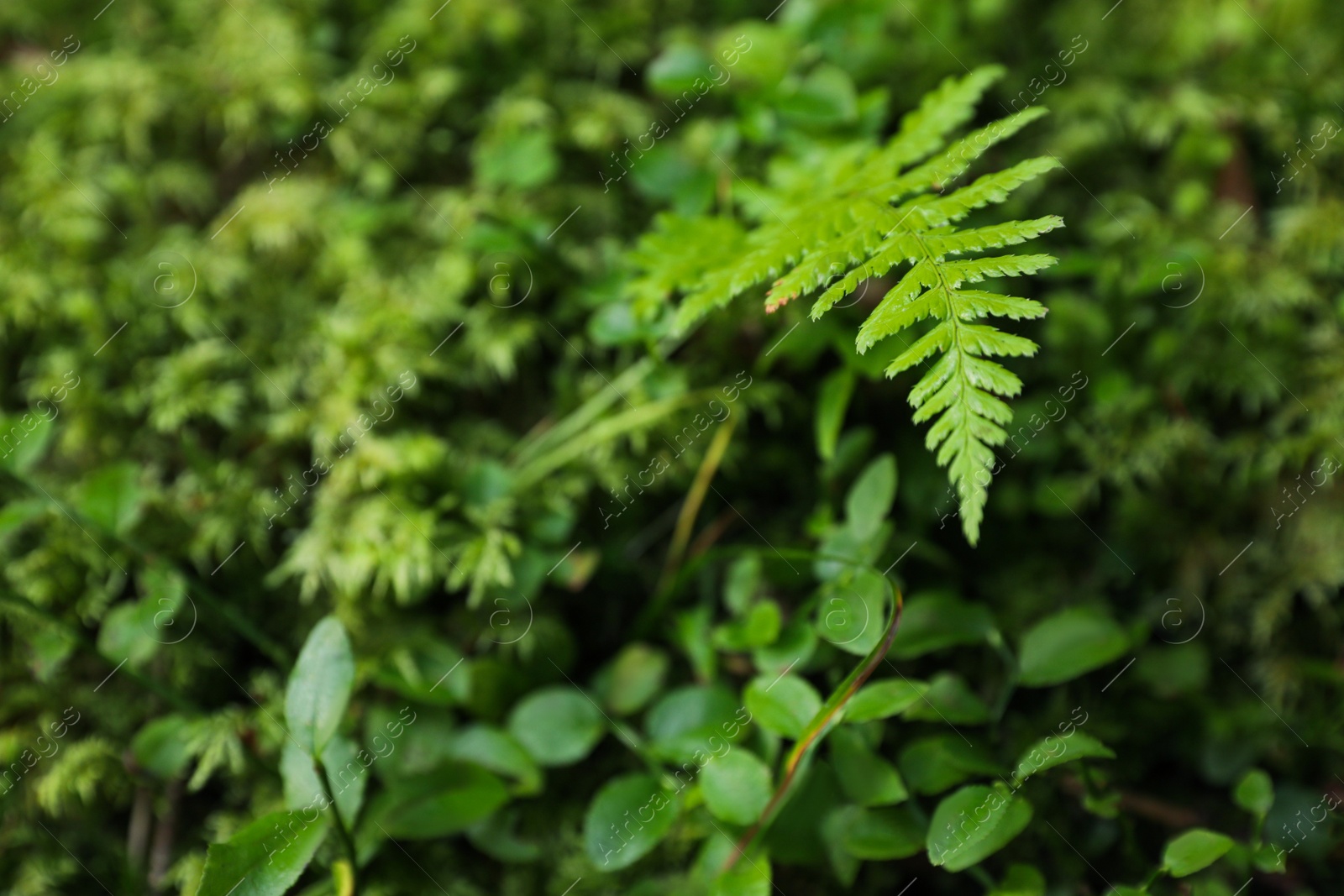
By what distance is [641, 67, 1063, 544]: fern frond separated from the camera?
3.18 feet

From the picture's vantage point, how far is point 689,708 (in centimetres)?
144

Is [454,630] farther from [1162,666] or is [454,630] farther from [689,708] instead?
[1162,666]

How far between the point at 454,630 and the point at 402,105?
1257 millimetres

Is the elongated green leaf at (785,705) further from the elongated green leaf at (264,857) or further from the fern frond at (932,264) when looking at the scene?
the elongated green leaf at (264,857)

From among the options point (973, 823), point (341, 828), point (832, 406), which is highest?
point (341, 828)

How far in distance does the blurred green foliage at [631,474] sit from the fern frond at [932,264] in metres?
0.19

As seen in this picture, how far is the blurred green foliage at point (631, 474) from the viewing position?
136cm

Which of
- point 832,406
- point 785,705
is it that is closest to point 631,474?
point 832,406

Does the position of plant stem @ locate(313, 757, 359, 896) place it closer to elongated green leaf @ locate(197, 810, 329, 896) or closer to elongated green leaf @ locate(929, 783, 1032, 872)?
elongated green leaf @ locate(197, 810, 329, 896)

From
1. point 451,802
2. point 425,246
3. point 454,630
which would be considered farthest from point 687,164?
point 451,802

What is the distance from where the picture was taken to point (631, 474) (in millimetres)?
1701

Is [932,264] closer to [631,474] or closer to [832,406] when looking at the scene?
[832,406]

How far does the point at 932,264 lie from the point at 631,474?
80cm

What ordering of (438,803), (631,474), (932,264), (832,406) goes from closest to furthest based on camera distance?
1. (932,264)
2. (438,803)
3. (832,406)
4. (631,474)
